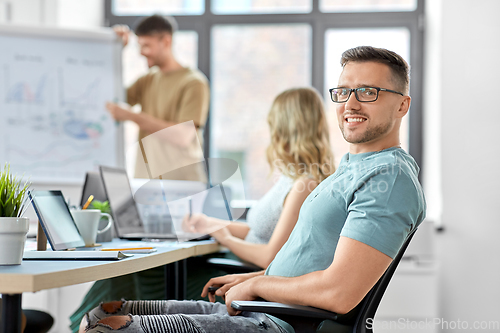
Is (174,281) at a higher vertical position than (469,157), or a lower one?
lower

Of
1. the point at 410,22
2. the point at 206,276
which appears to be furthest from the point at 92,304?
the point at 410,22

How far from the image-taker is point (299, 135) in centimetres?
166

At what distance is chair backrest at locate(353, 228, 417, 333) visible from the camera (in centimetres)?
97

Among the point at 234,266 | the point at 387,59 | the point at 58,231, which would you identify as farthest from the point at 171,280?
the point at 387,59

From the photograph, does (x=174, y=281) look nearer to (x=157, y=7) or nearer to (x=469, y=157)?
(x=469, y=157)

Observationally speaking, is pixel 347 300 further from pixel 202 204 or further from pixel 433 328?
pixel 433 328

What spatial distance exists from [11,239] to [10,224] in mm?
29

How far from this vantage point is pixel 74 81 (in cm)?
287

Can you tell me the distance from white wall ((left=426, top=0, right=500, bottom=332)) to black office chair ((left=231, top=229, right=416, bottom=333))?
6.83 feet

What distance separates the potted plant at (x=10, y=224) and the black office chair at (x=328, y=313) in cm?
44

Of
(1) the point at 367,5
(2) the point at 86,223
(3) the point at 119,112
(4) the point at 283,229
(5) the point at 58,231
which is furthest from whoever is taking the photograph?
(1) the point at 367,5

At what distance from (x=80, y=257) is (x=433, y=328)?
218cm

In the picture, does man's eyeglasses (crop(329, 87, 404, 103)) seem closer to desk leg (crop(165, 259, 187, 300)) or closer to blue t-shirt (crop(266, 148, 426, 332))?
blue t-shirt (crop(266, 148, 426, 332))

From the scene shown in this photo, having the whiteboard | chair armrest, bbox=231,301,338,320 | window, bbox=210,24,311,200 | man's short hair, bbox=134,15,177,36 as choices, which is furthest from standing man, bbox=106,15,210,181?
chair armrest, bbox=231,301,338,320
